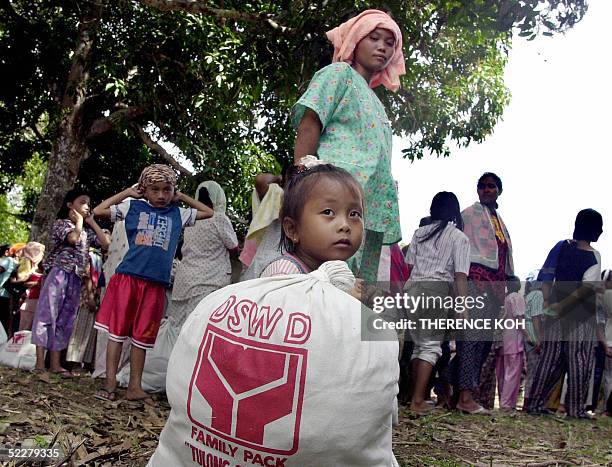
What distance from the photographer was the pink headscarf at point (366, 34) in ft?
8.67

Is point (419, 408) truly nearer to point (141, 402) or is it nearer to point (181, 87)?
point (141, 402)

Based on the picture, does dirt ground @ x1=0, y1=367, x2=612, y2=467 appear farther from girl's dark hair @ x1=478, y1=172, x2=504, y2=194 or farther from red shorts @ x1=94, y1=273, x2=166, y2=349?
girl's dark hair @ x1=478, y1=172, x2=504, y2=194

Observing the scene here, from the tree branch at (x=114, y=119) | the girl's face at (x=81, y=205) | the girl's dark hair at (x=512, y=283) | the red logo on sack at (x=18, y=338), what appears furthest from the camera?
the tree branch at (x=114, y=119)

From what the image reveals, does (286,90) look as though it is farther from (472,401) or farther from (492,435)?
(492,435)

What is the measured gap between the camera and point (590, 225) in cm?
527

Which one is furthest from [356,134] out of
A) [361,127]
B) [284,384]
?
[284,384]

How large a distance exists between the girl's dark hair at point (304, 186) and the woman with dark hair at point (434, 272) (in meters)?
2.77

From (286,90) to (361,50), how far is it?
384cm

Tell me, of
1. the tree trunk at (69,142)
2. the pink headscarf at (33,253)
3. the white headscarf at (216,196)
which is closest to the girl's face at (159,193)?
the white headscarf at (216,196)

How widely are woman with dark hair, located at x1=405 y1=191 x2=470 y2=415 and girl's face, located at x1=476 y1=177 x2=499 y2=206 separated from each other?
0.35m

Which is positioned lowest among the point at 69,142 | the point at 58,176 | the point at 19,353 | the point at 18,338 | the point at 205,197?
the point at 19,353

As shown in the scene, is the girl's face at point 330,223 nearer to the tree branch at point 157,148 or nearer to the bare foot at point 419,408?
the bare foot at point 419,408

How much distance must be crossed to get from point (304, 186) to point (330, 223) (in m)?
0.15

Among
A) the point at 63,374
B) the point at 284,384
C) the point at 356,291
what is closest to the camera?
the point at 284,384
